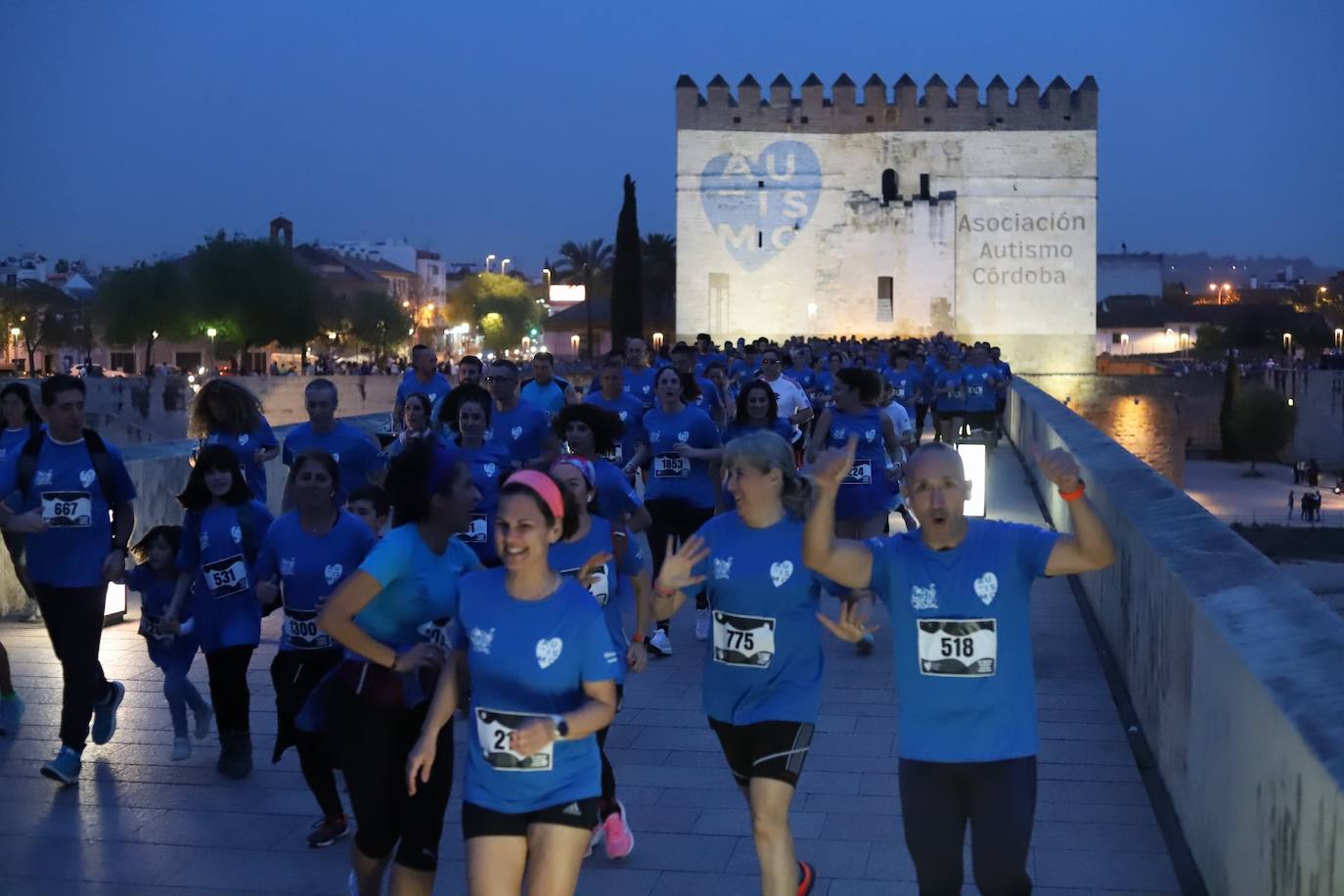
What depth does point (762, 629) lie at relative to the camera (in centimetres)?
568

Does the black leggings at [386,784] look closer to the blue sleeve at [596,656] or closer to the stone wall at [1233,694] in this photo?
the blue sleeve at [596,656]

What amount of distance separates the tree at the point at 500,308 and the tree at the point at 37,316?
3278 cm

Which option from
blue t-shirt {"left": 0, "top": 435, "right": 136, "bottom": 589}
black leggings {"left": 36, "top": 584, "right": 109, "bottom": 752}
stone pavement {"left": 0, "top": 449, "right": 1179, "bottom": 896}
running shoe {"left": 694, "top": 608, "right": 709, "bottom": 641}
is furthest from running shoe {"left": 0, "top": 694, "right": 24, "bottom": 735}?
running shoe {"left": 694, "top": 608, "right": 709, "bottom": 641}

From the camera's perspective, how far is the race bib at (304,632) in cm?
671

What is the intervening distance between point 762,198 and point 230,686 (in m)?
57.2

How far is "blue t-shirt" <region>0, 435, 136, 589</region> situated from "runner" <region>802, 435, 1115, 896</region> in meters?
4.46

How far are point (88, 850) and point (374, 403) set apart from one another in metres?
63.4

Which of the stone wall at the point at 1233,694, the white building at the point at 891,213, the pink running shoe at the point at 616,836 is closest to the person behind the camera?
the stone wall at the point at 1233,694

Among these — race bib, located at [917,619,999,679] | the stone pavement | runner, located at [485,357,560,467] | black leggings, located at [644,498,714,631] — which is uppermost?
runner, located at [485,357,560,467]

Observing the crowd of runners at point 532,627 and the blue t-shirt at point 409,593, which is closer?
the crowd of runners at point 532,627

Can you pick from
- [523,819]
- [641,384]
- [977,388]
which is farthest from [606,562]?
[977,388]

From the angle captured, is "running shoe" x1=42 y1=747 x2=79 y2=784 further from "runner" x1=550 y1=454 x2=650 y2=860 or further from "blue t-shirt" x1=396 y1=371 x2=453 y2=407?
"blue t-shirt" x1=396 y1=371 x2=453 y2=407

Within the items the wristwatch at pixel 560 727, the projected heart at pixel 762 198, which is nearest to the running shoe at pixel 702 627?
the wristwatch at pixel 560 727

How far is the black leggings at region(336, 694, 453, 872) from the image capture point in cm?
529
